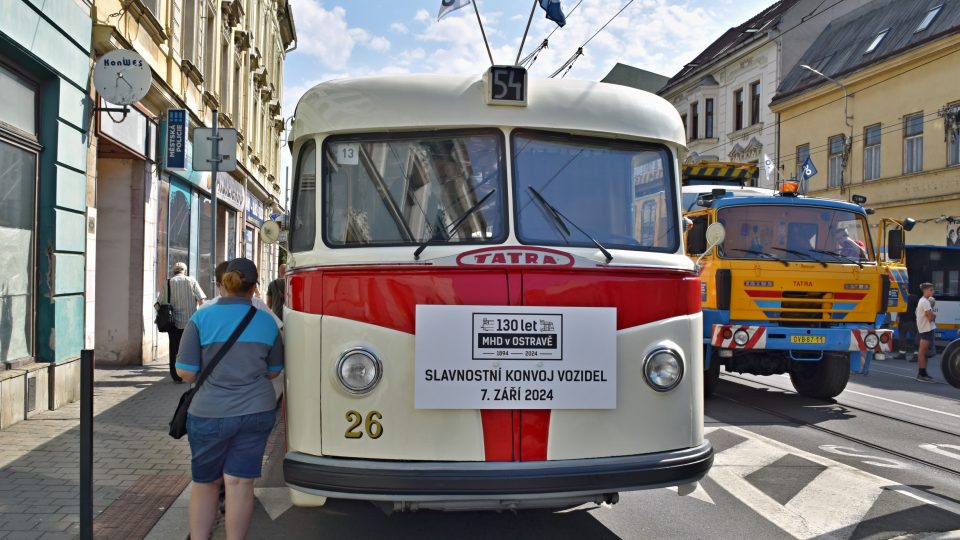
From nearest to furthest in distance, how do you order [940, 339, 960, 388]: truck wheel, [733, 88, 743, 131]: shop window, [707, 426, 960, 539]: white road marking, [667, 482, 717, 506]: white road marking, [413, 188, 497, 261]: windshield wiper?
[413, 188, 497, 261]: windshield wiper → [707, 426, 960, 539]: white road marking → [667, 482, 717, 506]: white road marking → [940, 339, 960, 388]: truck wheel → [733, 88, 743, 131]: shop window

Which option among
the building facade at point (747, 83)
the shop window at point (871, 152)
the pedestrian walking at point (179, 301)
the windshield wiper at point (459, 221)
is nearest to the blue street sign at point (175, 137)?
the pedestrian walking at point (179, 301)

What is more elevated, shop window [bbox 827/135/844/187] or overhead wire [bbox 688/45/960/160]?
overhead wire [bbox 688/45/960/160]

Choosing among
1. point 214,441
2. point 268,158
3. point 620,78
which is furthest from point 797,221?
point 620,78

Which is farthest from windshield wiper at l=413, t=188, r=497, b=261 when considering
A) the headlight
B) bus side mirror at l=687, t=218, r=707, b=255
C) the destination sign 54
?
bus side mirror at l=687, t=218, r=707, b=255

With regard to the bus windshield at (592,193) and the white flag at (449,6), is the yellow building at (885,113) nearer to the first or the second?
the white flag at (449,6)

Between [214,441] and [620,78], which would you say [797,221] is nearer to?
[214,441]

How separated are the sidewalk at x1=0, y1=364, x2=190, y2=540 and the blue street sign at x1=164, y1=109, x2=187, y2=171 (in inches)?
218

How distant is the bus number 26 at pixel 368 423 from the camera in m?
4.48

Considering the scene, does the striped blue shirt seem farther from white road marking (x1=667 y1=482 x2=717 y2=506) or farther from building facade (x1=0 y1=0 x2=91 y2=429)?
building facade (x1=0 y1=0 x2=91 y2=429)

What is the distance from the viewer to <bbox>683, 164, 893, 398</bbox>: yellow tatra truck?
10.3m

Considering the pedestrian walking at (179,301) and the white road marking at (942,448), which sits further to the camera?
the pedestrian walking at (179,301)

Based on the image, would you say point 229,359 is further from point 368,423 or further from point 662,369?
point 662,369

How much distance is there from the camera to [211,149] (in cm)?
977

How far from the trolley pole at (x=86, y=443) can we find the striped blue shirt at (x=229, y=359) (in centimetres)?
42
